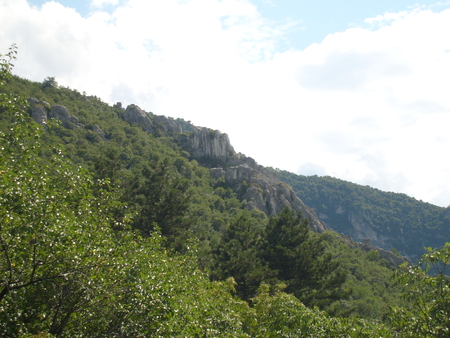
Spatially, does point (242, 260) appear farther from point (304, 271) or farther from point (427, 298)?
point (427, 298)

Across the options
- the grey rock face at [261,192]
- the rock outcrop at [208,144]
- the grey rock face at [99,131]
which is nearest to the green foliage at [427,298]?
the grey rock face at [261,192]

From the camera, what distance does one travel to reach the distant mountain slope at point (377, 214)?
151625mm

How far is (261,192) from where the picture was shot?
3339 inches

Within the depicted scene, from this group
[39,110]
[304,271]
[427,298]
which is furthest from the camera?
[39,110]

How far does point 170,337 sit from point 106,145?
6816 centimetres

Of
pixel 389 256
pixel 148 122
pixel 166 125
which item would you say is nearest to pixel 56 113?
pixel 148 122

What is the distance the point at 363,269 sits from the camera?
199 feet

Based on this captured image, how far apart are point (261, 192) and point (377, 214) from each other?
362 ft

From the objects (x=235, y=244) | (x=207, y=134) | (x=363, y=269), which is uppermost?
(x=207, y=134)

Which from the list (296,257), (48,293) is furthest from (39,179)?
(296,257)

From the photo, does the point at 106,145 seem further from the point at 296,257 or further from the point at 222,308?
the point at 222,308

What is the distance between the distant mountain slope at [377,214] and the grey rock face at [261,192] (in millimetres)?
87164

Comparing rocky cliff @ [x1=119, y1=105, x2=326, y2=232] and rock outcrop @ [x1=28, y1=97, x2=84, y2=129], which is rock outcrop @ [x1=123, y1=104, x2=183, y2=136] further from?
rock outcrop @ [x1=28, y1=97, x2=84, y2=129]

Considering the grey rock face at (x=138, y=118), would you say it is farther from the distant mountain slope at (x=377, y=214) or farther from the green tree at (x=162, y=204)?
the distant mountain slope at (x=377, y=214)
